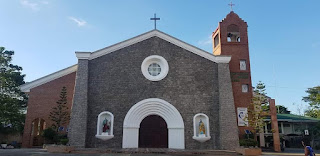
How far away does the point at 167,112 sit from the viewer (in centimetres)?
1592

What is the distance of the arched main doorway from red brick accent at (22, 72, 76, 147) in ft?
20.0

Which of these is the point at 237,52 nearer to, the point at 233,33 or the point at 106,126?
the point at 233,33

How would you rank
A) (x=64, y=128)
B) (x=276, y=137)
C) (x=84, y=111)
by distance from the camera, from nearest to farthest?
(x=84, y=111)
(x=64, y=128)
(x=276, y=137)

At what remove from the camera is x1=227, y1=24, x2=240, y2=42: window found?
19.5m

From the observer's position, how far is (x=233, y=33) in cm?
1984

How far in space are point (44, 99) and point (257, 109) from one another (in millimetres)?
14786

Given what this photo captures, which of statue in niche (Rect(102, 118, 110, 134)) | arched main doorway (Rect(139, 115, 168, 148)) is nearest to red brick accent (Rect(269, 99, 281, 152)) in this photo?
arched main doorway (Rect(139, 115, 168, 148))

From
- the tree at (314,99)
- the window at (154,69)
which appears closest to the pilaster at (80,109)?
the window at (154,69)

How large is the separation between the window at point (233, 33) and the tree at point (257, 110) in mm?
5053

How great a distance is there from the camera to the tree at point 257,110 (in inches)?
616

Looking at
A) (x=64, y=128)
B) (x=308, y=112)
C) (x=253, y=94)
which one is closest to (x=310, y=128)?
(x=253, y=94)

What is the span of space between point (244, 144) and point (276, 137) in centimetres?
644

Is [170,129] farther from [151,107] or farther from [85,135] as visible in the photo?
[85,135]

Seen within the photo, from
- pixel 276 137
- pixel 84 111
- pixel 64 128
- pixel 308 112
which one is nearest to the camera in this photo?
pixel 84 111
